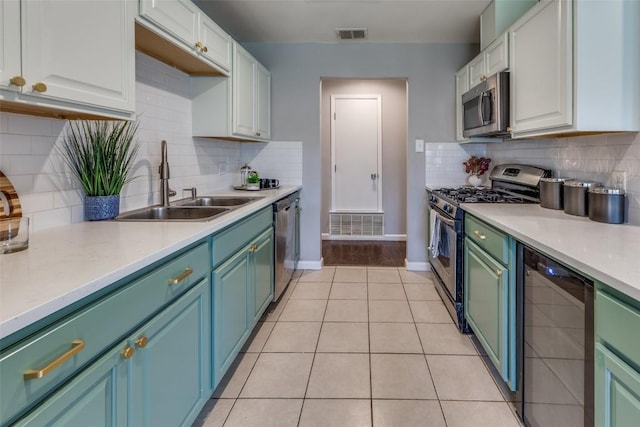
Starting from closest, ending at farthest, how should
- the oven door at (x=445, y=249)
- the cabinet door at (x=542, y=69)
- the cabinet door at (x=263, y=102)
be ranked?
the cabinet door at (x=542, y=69) < the oven door at (x=445, y=249) < the cabinet door at (x=263, y=102)

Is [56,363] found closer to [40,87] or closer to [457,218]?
[40,87]

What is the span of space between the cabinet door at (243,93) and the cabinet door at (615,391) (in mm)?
2586

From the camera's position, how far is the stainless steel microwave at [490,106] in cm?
252

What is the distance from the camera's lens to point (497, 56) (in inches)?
105

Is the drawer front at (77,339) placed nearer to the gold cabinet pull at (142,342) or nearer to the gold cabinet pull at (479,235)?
the gold cabinet pull at (142,342)

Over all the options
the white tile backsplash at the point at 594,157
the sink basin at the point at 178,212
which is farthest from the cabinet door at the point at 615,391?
the sink basin at the point at 178,212

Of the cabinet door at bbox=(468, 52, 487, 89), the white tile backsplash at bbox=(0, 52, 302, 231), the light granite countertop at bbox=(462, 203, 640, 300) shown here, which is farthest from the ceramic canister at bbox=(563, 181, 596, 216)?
the white tile backsplash at bbox=(0, 52, 302, 231)

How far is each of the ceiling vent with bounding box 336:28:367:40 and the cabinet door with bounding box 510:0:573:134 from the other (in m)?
1.56

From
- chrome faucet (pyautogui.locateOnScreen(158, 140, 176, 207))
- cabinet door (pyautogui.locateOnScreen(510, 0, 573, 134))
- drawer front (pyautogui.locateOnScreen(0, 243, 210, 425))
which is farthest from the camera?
chrome faucet (pyautogui.locateOnScreen(158, 140, 176, 207))

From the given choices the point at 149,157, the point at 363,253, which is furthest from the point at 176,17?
the point at 363,253

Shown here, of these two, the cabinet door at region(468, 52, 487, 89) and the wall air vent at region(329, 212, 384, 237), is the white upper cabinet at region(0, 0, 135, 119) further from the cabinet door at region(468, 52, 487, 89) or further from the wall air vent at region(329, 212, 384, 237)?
the wall air vent at region(329, 212, 384, 237)

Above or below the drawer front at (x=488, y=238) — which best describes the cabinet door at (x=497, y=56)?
above

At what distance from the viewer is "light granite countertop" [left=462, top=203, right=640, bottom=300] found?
100 cm

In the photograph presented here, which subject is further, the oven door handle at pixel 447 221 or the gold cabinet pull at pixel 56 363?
the oven door handle at pixel 447 221
